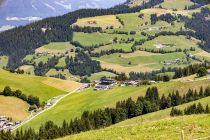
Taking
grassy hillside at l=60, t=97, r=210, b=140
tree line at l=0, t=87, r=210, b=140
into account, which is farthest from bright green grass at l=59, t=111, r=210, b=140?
→ tree line at l=0, t=87, r=210, b=140

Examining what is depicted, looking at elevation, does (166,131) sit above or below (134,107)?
above

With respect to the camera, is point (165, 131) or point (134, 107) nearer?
point (165, 131)

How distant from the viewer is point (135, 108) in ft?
618

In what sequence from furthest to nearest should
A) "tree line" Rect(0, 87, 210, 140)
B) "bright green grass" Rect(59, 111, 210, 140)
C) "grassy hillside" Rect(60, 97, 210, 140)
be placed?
"tree line" Rect(0, 87, 210, 140) < "grassy hillside" Rect(60, 97, 210, 140) < "bright green grass" Rect(59, 111, 210, 140)

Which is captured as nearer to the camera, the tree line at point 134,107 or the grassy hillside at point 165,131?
the grassy hillside at point 165,131

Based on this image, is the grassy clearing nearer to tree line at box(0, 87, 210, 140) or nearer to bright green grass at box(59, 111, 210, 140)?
bright green grass at box(59, 111, 210, 140)

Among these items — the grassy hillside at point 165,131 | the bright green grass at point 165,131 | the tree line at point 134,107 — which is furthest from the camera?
the tree line at point 134,107

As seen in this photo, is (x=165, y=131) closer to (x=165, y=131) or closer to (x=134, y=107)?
(x=165, y=131)

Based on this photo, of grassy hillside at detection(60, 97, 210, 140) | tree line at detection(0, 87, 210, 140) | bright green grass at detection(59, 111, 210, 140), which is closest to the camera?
bright green grass at detection(59, 111, 210, 140)

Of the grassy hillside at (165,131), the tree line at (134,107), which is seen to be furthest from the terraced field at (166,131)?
the tree line at (134,107)

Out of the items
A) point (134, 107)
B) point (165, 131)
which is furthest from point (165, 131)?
point (134, 107)

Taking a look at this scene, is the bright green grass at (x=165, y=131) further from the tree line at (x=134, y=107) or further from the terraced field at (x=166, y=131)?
the tree line at (x=134, y=107)

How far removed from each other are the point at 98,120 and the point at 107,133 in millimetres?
128350

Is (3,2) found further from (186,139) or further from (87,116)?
(87,116)
